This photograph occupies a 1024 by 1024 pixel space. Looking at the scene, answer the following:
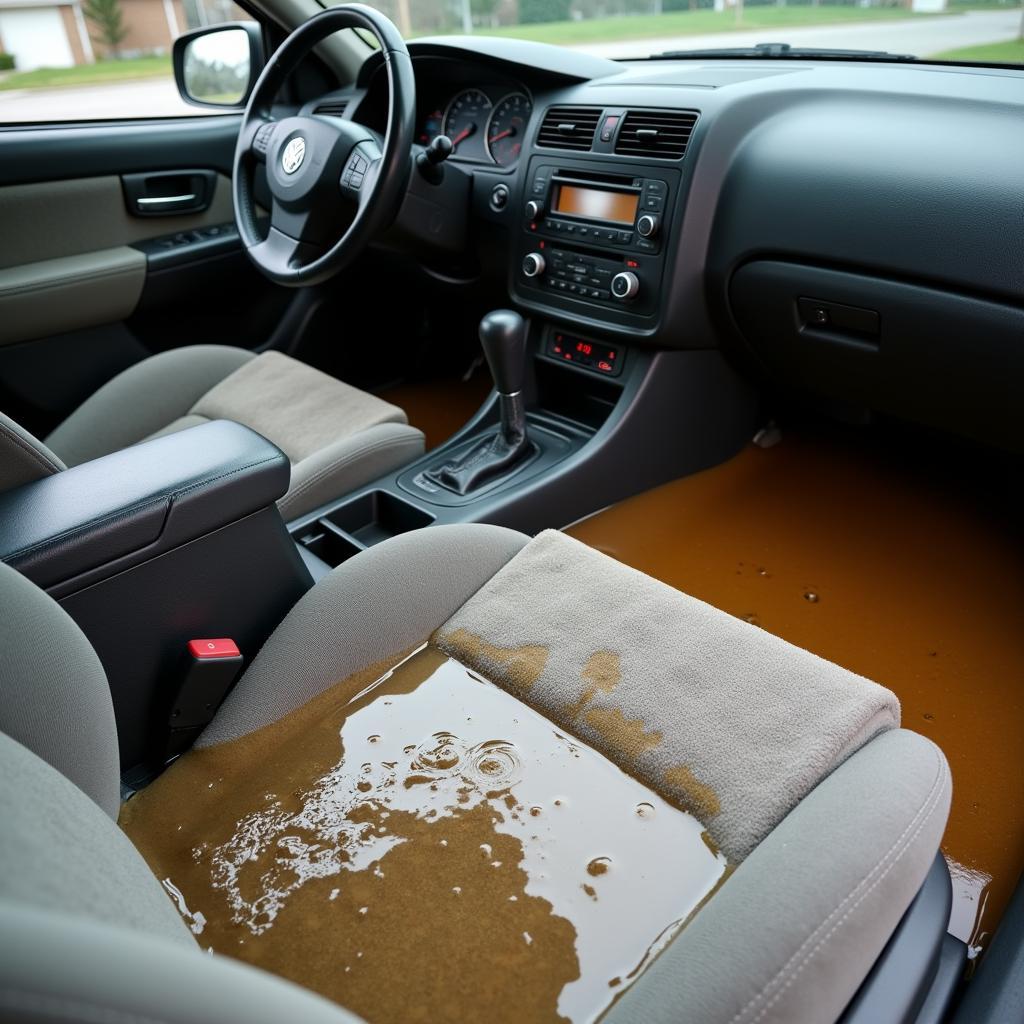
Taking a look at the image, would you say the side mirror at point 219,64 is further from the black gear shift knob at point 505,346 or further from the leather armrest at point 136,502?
the leather armrest at point 136,502

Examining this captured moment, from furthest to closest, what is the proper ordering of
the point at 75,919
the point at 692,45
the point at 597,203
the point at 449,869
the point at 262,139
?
the point at 692,45 < the point at 262,139 < the point at 597,203 < the point at 449,869 < the point at 75,919

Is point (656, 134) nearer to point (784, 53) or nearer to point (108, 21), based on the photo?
point (784, 53)

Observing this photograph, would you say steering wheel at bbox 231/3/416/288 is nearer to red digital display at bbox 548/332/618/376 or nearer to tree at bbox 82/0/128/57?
tree at bbox 82/0/128/57

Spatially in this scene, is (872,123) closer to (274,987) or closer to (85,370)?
(274,987)

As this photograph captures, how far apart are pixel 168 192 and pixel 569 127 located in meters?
1.06

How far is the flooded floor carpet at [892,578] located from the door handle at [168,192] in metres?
1.31

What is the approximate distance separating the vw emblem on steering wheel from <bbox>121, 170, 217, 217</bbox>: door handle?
0.61 m

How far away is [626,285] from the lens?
1.82m

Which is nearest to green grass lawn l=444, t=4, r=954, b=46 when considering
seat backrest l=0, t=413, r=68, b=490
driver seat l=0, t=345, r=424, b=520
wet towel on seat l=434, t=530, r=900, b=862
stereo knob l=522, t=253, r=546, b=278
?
stereo knob l=522, t=253, r=546, b=278

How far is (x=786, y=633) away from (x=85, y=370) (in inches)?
65.9

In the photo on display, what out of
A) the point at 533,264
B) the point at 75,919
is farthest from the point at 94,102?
the point at 75,919

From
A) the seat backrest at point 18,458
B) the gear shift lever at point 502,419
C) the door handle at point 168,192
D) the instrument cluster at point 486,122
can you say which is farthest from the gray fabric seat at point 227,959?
the door handle at point 168,192

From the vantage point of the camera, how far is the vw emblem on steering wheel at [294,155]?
A: 182 cm

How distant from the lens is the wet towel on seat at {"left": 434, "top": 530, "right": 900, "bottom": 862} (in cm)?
87
